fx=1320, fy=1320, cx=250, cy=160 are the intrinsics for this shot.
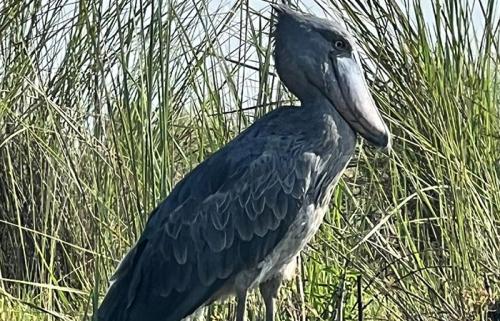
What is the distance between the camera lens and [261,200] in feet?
12.1

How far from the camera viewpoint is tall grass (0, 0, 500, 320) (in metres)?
4.07

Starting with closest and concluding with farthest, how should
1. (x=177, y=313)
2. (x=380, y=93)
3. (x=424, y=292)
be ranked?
(x=177, y=313), (x=424, y=292), (x=380, y=93)

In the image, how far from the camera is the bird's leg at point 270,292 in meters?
3.72

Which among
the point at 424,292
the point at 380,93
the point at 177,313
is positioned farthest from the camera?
the point at 380,93

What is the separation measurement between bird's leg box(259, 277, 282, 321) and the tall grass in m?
0.24

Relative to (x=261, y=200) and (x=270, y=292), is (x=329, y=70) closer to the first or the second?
(x=261, y=200)

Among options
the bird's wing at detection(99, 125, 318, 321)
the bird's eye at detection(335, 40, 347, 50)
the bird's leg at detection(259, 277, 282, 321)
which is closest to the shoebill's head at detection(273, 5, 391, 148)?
the bird's eye at detection(335, 40, 347, 50)

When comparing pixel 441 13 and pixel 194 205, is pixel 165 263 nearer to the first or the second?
pixel 194 205

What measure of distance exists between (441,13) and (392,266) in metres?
0.84

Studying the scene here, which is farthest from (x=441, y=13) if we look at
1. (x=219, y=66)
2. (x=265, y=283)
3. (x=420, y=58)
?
(x=265, y=283)

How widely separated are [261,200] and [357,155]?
42.0 inches

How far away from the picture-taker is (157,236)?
3691 millimetres

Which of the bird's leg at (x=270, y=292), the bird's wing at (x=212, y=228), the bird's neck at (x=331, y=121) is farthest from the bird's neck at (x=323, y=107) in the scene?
the bird's leg at (x=270, y=292)

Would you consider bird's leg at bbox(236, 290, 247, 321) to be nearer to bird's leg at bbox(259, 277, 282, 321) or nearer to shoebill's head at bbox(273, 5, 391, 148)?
bird's leg at bbox(259, 277, 282, 321)
